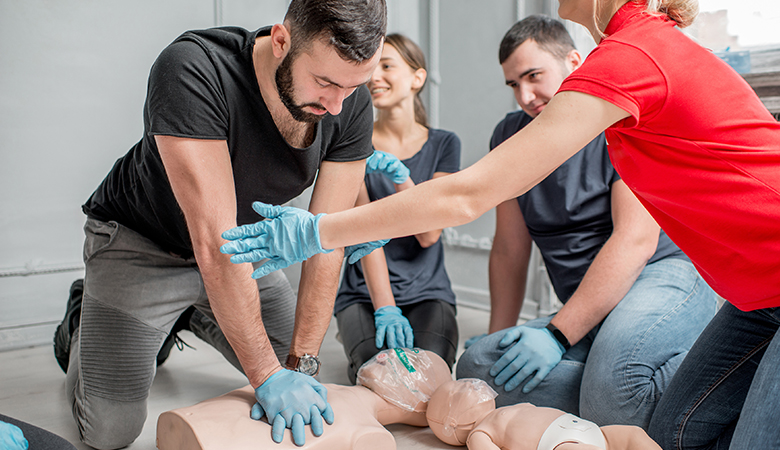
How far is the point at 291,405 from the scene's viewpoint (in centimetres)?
114

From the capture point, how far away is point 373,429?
1.18 meters

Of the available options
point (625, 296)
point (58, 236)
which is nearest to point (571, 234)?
point (625, 296)

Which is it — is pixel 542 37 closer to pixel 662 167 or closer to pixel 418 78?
pixel 418 78

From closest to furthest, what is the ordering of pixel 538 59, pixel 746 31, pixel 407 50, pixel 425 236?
pixel 538 59, pixel 425 236, pixel 407 50, pixel 746 31

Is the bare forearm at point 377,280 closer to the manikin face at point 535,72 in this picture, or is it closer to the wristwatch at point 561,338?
the wristwatch at point 561,338

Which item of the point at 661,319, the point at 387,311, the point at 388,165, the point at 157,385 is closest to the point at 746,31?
the point at 661,319

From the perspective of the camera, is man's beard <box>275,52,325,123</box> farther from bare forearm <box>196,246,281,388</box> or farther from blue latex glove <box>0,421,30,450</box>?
blue latex glove <box>0,421,30,450</box>

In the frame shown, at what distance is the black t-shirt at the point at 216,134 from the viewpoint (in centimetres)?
117

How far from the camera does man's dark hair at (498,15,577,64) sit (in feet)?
5.70

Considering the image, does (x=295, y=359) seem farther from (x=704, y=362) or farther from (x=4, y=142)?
(x=4, y=142)

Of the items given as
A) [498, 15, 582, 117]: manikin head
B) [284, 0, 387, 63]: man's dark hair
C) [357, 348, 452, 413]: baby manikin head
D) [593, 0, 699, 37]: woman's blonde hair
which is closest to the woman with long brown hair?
[357, 348, 452, 413]: baby manikin head

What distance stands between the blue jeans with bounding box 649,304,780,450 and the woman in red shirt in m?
0.03

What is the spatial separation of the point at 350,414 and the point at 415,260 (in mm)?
949

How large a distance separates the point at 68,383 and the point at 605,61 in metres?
1.54
